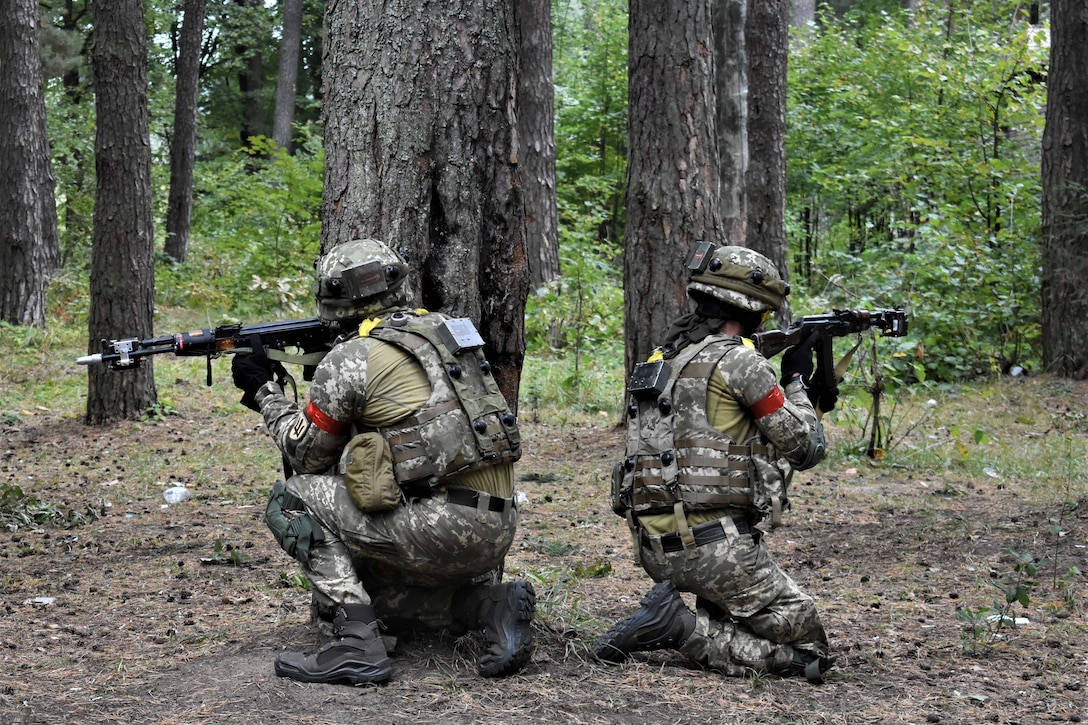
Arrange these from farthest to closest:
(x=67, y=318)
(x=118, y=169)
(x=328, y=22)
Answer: (x=67, y=318), (x=118, y=169), (x=328, y=22)

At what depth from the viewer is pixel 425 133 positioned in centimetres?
460

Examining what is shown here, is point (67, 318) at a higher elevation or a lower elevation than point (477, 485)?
higher

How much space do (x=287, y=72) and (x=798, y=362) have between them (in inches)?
997

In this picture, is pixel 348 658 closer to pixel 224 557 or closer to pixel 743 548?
pixel 743 548

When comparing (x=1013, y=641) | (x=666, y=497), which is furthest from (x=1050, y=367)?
(x=666, y=497)

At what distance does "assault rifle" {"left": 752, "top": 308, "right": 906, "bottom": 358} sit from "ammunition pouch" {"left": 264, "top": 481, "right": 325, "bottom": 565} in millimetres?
2116

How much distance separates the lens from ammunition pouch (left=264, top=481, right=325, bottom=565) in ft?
13.7

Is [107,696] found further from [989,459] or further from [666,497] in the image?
[989,459]

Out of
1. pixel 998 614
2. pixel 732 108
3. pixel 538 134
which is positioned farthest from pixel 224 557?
pixel 538 134

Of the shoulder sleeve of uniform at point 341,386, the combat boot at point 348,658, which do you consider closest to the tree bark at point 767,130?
the shoulder sleeve of uniform at point 341,386

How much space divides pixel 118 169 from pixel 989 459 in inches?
326

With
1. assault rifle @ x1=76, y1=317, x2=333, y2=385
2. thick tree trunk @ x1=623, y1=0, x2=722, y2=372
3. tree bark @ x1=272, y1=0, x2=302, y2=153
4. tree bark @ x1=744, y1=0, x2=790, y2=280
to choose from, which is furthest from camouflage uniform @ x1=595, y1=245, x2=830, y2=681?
tree bark @ x1=272, y1=0, x2=302, y2=153

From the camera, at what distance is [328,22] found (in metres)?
4.79

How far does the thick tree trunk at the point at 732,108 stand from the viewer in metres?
11.3
